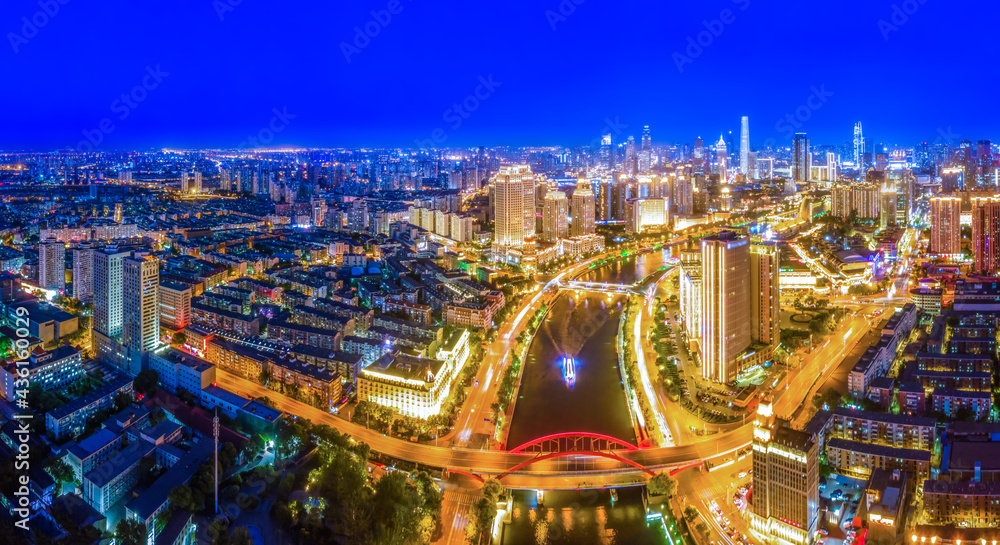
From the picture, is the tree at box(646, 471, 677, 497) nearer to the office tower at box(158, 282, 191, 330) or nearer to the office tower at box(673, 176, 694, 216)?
the office tower at box(158, 282, 191, 330)

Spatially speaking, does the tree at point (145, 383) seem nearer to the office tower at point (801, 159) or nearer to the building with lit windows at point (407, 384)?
the building with lit windows at point (407, 384)

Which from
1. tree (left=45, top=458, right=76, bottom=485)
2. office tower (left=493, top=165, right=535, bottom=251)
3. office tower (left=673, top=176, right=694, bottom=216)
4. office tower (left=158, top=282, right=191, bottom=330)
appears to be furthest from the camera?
office tower (left=673, top=176, right=694, bottom=216)

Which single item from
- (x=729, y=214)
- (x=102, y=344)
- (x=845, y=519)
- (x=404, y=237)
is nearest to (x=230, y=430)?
(x=102, y=344)

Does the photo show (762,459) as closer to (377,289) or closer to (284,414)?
(284,414)

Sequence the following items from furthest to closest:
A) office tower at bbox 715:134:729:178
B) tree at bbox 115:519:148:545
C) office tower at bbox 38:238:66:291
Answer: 1. office tower at bbox 715:134:729:178
2. office tower at bbox 38:238:66:291
3. tree at bbox 115:519:148:545

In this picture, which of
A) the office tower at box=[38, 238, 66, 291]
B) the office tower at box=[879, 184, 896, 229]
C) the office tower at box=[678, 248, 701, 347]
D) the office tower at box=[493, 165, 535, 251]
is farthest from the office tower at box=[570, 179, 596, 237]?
the office tower at box=[38, 238, 66, 291]

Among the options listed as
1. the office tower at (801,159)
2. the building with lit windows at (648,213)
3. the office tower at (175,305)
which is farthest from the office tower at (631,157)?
the office tower at (175,305)
